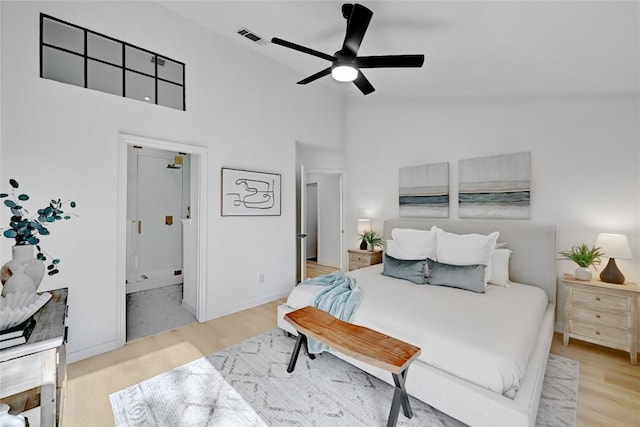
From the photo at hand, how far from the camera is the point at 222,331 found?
3137mm

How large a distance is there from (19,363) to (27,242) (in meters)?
0.70

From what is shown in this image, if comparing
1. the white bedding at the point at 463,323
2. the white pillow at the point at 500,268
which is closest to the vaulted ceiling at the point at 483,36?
the white pillow at the point at 500,268

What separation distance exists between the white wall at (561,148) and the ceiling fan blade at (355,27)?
2231mm

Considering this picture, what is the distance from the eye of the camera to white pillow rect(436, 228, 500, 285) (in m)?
2.99

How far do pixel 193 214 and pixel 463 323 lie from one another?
3113mm

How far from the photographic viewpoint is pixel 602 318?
265 cm

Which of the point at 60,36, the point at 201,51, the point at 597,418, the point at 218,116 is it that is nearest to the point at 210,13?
the point at 201,51

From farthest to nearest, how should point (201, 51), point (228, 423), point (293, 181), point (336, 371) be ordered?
point (293, 181)
point (201, 51)
point (336, 371)
point (228, 423)

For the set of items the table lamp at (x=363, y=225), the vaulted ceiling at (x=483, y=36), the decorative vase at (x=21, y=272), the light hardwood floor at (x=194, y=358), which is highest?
the vaulted ceiling at (x=483, y=36)

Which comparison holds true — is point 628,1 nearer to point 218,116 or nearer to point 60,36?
point 218,116

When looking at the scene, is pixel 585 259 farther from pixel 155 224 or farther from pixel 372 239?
pixel 155 224

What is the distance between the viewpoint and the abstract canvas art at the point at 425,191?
13.2 feet

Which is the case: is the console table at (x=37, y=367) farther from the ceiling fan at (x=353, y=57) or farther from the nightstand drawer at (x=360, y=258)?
the nightstand drawer at (x=360, y=258)

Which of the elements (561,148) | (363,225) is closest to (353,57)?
(561,148)
